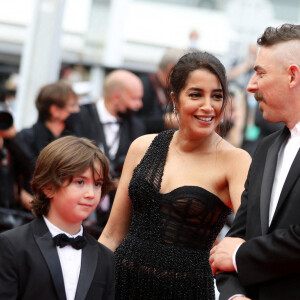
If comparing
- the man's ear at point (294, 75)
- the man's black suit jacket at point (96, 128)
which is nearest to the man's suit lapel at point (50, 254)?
the man's ear at point (294, 75)

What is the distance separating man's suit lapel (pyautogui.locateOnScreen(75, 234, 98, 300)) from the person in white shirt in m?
0.59

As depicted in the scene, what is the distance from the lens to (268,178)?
309cm

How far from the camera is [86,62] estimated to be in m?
12.4

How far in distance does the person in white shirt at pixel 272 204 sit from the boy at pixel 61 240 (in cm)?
61

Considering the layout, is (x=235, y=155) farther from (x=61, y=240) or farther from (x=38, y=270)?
(x=38, y=270)

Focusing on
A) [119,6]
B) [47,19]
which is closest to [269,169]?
[47,19]

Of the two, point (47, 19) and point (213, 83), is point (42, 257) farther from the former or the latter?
point (47, 19)

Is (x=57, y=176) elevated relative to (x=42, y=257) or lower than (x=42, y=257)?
elevated

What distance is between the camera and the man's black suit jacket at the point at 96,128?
6746 mm

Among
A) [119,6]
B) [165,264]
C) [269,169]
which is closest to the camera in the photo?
[269,169]

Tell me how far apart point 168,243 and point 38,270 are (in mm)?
838

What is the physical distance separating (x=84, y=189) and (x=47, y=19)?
510cm

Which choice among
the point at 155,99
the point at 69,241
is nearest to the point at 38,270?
the point at 69,241

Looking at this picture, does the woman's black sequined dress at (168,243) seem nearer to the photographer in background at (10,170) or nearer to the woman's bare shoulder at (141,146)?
the woman's bare shoulder at (141,146)
